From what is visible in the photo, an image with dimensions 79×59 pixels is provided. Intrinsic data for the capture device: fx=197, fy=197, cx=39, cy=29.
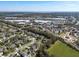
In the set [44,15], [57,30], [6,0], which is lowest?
[57,30]

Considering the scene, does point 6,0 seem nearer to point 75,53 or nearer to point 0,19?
point 0,19

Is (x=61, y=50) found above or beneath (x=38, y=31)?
beneath

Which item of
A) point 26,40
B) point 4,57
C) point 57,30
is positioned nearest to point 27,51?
point 26,40

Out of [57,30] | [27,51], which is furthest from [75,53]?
[27,51]

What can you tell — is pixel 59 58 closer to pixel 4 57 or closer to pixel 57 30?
pixel 57 30

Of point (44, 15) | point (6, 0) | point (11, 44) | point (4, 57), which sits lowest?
point (4, 57)

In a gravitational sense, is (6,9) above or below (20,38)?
above
